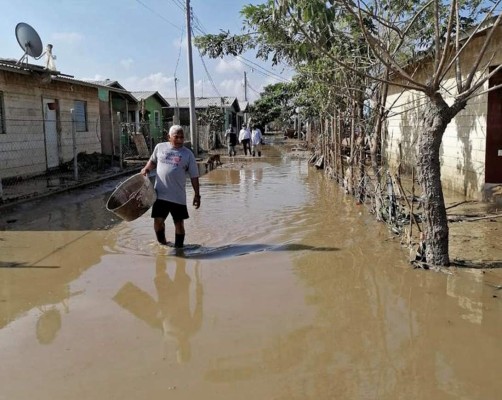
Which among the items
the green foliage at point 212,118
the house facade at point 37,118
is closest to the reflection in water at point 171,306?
the house facade at point 37,118

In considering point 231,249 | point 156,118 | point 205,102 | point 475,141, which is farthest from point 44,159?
point 205,102

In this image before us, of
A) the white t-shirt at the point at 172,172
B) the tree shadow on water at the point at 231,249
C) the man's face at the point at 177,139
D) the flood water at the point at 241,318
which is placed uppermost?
the man's face at the point at 177,139

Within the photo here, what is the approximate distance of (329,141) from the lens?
15.2 metres

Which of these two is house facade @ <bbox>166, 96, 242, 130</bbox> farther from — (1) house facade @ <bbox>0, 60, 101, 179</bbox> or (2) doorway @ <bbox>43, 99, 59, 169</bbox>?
(2) doorway @ <bbox>43, 99, 59, 169</bbox>

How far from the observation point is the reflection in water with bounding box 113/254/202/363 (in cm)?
404

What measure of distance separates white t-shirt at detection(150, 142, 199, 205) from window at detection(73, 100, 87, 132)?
41.7 ft


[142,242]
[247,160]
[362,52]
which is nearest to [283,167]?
[247,160]

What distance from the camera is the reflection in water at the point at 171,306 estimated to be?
13.3 feet

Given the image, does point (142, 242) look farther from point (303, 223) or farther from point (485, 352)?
point (485, 352)

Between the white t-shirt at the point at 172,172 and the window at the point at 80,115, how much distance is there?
12706mm

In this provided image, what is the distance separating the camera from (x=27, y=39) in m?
12.7

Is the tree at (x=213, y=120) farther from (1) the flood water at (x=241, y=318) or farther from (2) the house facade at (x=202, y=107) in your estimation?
(1) the flood water at (x=241, y=318)

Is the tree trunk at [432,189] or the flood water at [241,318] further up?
the tree trunk at [432,189]

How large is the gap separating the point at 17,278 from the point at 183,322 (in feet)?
7.63
